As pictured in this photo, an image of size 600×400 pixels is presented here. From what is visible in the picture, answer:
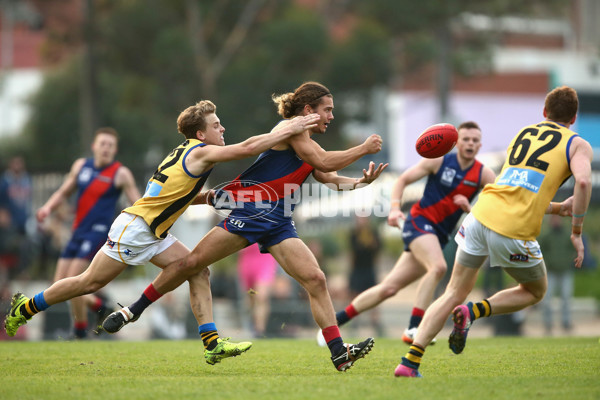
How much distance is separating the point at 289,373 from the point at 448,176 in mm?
3383

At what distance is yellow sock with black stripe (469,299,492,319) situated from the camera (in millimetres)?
7199

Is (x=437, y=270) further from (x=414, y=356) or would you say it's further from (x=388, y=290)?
(x=414, y=356)

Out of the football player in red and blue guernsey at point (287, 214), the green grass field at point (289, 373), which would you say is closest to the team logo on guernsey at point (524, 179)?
the football player in red and blue guernsey at point (287, 214)

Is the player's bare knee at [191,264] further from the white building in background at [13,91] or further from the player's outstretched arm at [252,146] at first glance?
the white building in background at [13,91]

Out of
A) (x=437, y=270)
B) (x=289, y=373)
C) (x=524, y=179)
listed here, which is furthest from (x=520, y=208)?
(x=437, y=270)

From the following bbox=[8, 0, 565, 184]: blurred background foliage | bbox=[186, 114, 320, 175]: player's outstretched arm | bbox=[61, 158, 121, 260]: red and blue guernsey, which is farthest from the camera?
bbox=[8, 0, 565, 184]: blurred background foliage

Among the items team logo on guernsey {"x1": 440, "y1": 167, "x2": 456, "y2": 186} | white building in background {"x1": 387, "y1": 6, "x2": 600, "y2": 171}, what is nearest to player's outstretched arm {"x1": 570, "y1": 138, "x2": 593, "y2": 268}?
team logo on guernsey {"x1": 440, "y1": 167, "x2": 456, "y2": 186}

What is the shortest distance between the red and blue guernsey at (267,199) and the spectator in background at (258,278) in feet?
24.3

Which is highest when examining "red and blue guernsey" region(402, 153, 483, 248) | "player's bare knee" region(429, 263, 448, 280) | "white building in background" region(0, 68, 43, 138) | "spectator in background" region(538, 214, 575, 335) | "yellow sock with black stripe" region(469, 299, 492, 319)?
"white building in background" region(0, 68, 43, 138)

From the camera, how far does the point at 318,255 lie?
14.7 metres

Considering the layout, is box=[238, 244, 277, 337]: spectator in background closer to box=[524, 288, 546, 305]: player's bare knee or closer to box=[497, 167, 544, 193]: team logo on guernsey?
box=[524, 288, 546, 305]: player's bare knee

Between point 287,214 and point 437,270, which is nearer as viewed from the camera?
point 287,214

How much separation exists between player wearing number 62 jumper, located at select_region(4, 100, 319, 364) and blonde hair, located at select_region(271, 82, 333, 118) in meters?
0.31

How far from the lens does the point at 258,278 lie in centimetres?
1498
